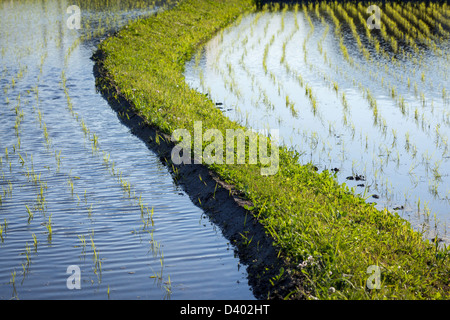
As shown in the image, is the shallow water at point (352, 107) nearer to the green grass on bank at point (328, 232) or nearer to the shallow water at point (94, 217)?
the green grass on bank at point (328, 232)

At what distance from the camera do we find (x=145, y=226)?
188 inches

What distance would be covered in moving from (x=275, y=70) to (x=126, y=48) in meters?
3.58

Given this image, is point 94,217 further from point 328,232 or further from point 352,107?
point 352,107

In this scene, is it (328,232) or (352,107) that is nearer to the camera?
(328,232)

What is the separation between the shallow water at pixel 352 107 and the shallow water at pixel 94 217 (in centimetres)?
172

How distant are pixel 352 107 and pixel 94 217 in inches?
203

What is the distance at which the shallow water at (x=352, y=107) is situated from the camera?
580 centimetres

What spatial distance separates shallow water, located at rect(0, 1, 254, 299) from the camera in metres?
3.84

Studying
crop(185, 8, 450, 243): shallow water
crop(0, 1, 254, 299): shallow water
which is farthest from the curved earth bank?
crop(185, 8, 450, 243): shallow water

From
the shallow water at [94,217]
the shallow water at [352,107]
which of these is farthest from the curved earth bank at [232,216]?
the shallow water at [352,107]

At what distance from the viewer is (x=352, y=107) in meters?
8.80

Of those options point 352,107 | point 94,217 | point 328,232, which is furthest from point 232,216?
point 352,107
